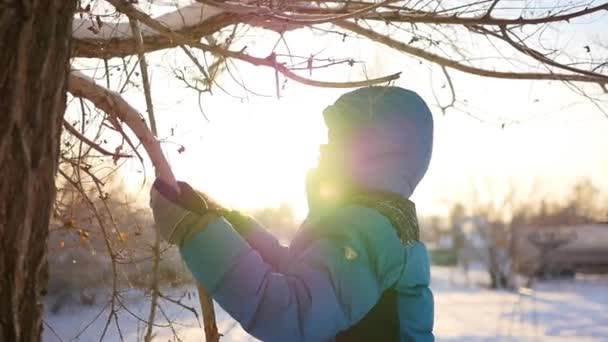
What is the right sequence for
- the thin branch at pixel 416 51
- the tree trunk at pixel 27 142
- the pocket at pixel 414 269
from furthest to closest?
the thin branch at pixel 416 51 < the pocket at pixel 414 269 < the tree trunk at pixel 27 142

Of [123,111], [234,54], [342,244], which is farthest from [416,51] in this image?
[342,244]

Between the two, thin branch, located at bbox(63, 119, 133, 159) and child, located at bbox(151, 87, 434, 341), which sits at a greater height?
thin branch, located at bbox(63, 119, 133, 159)

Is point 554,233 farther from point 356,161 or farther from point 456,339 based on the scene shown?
point 356,161

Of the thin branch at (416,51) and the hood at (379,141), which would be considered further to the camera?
the thin branch at (416,51)

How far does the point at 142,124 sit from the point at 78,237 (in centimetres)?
181

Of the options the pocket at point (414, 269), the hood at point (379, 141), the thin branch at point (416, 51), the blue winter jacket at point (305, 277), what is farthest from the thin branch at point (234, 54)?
the thin branch at point (416, 51)

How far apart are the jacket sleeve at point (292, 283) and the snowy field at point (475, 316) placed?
3.33ft

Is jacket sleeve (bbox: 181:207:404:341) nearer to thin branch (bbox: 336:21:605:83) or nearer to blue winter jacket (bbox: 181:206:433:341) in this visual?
blue winter jacket (bbox: 181:206:433:341)

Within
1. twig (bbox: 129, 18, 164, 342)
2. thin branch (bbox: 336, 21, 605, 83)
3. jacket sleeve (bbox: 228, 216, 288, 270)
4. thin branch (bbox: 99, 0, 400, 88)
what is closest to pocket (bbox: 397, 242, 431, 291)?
jacket sleeve (bbox: 228, 216, 288, 270)

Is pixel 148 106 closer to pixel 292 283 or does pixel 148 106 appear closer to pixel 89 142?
pixel 89 142

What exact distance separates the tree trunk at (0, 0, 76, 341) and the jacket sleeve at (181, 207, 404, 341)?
0.30m

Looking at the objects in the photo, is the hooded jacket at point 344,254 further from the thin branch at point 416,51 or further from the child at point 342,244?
the thin branch at point 416,51

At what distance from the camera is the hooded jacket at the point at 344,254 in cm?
141

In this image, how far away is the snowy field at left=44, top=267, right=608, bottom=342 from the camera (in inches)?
129
